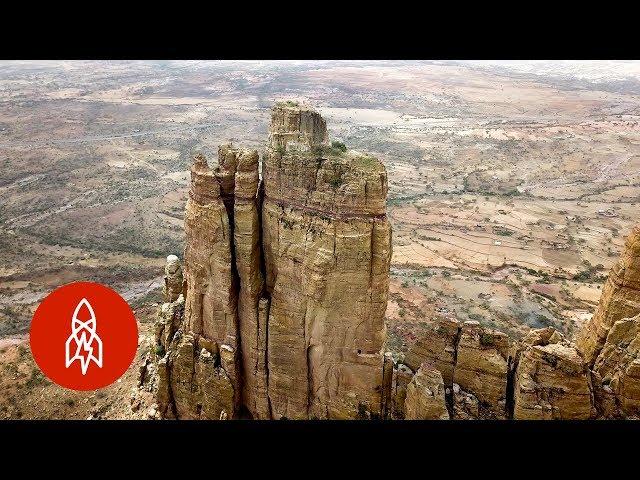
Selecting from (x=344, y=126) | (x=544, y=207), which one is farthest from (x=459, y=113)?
(x=544, y=207)

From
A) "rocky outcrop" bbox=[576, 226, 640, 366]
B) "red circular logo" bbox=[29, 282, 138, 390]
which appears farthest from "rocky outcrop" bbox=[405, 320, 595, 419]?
"red circular logo" bbox=[29, 282, 138, 390]

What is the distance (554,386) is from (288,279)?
39.3 ft

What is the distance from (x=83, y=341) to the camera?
1780 centimetres

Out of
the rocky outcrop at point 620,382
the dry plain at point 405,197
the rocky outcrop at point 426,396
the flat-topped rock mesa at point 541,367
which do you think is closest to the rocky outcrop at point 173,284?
the dry plain at point 405,197

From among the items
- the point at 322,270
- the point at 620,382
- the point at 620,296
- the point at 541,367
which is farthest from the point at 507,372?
the point at 322,270

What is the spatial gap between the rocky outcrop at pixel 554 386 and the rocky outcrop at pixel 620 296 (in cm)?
523

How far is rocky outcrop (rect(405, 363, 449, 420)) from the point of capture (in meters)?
20.2

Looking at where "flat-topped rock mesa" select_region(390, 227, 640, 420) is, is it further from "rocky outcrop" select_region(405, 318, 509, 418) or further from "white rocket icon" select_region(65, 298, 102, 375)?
"white rocket icon" select_region(65, 298, 102, 375)

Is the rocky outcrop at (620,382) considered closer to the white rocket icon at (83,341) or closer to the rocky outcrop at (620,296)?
the rocky outcrop at (620,296)

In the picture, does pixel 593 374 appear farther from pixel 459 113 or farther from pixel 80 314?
pixel 459 113

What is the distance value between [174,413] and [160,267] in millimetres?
39383

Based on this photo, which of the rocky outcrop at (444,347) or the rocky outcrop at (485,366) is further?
the rocky outcrop at (444,347)

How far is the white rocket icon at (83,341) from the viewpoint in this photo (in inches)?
699

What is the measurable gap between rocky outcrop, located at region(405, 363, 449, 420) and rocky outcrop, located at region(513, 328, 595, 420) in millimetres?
3013
